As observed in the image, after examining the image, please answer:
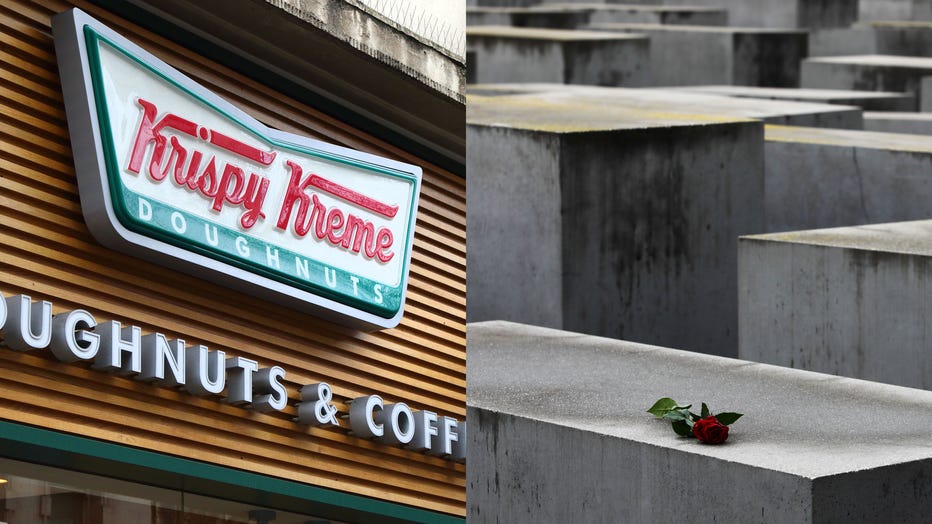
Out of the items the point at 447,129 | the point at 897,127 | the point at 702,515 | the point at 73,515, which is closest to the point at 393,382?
the point at 447,129

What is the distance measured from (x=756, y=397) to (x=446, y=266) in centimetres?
349

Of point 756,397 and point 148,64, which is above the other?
point 148,64

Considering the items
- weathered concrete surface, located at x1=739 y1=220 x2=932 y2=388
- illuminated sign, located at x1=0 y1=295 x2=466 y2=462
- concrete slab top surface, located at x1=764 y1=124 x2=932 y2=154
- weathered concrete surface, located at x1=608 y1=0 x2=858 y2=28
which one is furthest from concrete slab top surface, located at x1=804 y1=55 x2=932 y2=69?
illuminated sign, located at x1=0 y1=295 x2=466 y2=462

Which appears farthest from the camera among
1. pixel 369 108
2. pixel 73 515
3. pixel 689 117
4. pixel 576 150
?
pixel 689 117

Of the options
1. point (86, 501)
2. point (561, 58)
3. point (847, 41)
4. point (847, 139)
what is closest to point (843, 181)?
point (847, 139)

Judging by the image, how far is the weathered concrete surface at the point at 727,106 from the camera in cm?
1458

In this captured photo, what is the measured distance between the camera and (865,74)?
73.2 ft

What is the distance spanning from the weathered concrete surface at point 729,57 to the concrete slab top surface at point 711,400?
16.8 m

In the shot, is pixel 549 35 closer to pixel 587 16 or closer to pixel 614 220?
pixel 587 16

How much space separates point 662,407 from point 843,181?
7.18 m

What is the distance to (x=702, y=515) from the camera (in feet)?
17.8

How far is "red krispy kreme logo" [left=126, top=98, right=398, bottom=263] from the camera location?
9.07ft

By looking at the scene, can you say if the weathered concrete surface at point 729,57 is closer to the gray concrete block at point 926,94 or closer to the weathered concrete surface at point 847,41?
the weathered concrete surface at point 847,41

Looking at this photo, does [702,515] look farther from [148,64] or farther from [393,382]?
[148,64]
